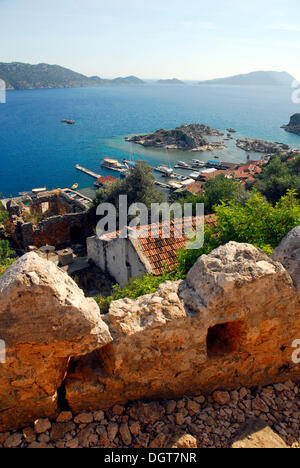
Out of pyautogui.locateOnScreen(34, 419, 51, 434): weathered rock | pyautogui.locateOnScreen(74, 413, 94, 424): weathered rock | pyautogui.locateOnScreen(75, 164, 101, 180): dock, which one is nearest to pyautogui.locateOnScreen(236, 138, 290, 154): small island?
pyautogui.locateOnScreen(75, 164, 101, 180): dock

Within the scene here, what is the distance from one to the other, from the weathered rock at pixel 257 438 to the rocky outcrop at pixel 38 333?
309 cm

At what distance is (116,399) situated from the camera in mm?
6422

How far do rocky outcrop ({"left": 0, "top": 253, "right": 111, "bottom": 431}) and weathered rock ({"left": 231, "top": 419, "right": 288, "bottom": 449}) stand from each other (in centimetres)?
309

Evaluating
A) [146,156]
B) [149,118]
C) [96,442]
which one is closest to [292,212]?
[96,442]

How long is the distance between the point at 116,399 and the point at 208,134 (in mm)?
110426

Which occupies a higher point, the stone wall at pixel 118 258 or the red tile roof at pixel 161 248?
the red tile roof at pixel 161 248

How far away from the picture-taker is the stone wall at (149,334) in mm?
5245

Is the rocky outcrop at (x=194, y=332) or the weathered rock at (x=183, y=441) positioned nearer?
the weathered rock at (x=183, y=441)

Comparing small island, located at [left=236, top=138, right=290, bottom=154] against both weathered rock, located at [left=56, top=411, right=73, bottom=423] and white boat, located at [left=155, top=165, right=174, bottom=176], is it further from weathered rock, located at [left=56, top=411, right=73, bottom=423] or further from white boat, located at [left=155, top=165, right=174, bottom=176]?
weathered rock, located at [left=56, top=411, right=73, bottom=423]

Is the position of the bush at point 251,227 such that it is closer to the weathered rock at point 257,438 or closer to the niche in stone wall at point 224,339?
the niche in stone wall at point 224,339

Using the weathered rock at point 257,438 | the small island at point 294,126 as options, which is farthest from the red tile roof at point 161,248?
the small island at point 294,126

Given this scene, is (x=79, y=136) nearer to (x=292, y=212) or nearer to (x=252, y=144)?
(x=252, y=144)

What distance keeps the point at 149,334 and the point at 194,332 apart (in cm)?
89

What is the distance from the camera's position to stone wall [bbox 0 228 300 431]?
5.24 metres
